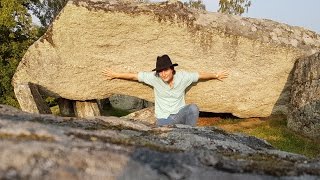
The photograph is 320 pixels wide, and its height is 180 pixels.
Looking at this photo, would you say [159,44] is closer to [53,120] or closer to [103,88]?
[103,88]

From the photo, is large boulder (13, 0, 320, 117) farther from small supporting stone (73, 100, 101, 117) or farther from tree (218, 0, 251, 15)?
tree (218, 0, 251, 15)

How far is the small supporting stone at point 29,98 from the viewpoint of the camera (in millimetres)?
14641

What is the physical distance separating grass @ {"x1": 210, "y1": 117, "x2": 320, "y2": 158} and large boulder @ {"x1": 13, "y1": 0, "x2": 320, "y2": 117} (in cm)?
106

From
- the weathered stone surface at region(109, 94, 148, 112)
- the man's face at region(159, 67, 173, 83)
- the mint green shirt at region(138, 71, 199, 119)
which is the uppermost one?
the man's face at region(159, 67, 173, 83)

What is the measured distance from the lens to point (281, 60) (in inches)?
576

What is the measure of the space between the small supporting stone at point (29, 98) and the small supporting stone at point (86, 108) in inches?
76.2

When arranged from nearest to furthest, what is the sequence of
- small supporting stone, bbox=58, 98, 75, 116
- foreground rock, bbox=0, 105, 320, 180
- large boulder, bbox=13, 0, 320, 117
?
foreground rock, bbox=0, 105, 320, 180
large boulder, bbox=13, 0, 320, 117
small supporting stone, bbox=58, 98, 75, 116

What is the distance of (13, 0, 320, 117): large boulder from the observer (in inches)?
547

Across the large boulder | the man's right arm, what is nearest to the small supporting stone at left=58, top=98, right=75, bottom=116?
the large boulder

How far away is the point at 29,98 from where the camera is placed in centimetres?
1468

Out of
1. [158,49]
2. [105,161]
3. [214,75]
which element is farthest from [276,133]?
[105,161]

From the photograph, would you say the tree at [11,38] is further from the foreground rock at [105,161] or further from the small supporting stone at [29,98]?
the foreground rock at [105,161]

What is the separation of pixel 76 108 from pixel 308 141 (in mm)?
8793

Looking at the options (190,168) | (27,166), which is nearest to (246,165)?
(190,168)
